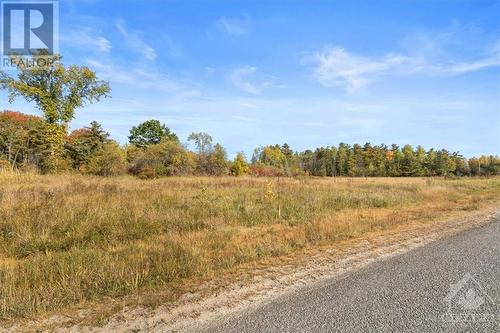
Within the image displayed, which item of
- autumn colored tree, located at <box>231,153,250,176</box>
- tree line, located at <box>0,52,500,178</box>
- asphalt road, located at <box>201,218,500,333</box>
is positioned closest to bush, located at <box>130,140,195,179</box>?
tree line, located at <box>0,52,500,178</box>

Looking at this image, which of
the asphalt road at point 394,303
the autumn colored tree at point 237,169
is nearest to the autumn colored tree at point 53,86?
the autumn colored tree at point 237,169

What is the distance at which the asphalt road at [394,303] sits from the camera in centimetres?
347

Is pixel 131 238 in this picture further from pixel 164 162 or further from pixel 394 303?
pixel 164 162

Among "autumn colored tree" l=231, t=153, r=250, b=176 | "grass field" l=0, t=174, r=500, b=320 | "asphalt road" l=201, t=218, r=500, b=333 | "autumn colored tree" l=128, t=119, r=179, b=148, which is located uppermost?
"autumn colored tree" l=128, t=119, r=179, b=148

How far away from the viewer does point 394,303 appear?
3.98 meters

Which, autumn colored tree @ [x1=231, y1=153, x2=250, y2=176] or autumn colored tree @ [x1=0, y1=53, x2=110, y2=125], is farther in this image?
autumn colored tree @ [x1=231, y1=153, x2=250, y2=176]

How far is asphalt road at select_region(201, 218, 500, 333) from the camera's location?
11.4ft

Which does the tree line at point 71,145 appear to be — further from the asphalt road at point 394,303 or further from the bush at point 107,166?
the asphalt road at point 394,303

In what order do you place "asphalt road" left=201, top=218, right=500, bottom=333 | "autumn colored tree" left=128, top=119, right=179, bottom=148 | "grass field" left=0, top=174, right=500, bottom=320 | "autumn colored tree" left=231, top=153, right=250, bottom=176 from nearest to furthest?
"asphalt road" left=201, top=218, right=500, bottom=333 → "grass field" left=0, top=174, right=500, bottom=320 → "autumn colored tree" left=231, top=153, right=250, bottom=176 → "autumn colored tree" left=128, top=119, right=179, bottom=148

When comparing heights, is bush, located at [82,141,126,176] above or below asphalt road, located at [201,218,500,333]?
above

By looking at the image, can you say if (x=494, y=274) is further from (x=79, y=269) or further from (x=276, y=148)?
(x=276, y=148)

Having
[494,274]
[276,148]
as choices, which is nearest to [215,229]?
[494,274]

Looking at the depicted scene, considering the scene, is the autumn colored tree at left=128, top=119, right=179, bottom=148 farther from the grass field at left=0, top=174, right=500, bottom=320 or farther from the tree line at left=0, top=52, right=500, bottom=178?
the grass field at left=0, top=174, right=500, bottom=320

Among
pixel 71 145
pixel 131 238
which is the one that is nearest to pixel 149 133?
pixel 71 145
